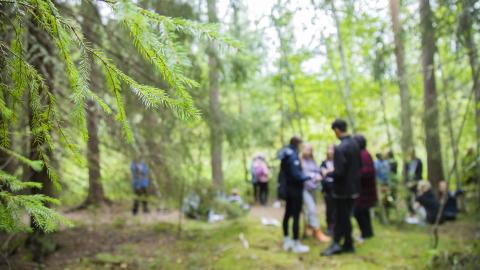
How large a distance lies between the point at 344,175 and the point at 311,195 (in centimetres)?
146

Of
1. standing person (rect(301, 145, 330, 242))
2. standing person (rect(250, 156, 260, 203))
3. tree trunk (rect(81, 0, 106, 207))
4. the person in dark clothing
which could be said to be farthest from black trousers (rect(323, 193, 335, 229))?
standing person (rect(250, 156, 260, 203))

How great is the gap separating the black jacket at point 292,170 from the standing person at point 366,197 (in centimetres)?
138

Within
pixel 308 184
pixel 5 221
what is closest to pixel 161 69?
pixel 5 221

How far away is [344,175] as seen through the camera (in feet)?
17.7

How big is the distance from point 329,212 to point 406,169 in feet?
9.33

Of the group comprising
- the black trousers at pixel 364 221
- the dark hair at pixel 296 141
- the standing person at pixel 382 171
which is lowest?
the black trousers at pixel 364 221

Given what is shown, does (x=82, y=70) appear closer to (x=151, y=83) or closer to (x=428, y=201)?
(x=151, y=83)

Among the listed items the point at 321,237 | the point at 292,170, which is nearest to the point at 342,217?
the point at 292,170

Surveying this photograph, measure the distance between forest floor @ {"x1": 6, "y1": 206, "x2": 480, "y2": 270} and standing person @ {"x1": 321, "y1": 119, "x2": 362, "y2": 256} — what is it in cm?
50

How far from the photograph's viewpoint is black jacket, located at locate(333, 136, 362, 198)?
208 inches

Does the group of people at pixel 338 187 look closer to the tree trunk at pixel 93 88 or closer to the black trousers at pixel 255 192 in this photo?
the tree trunk at pixel 93 88

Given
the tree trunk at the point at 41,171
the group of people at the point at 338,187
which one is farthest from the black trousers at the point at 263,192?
the tree trunk at the point at 41,171

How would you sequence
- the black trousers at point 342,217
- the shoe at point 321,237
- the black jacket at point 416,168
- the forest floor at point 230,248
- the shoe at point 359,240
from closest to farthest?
the forest floor at point 230,248
the black trousers at point 342,217
the shoe at point 359,240
the shoe at point 321,237
the black jacket at point 416,168

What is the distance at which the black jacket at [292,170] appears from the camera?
5.57 metres
